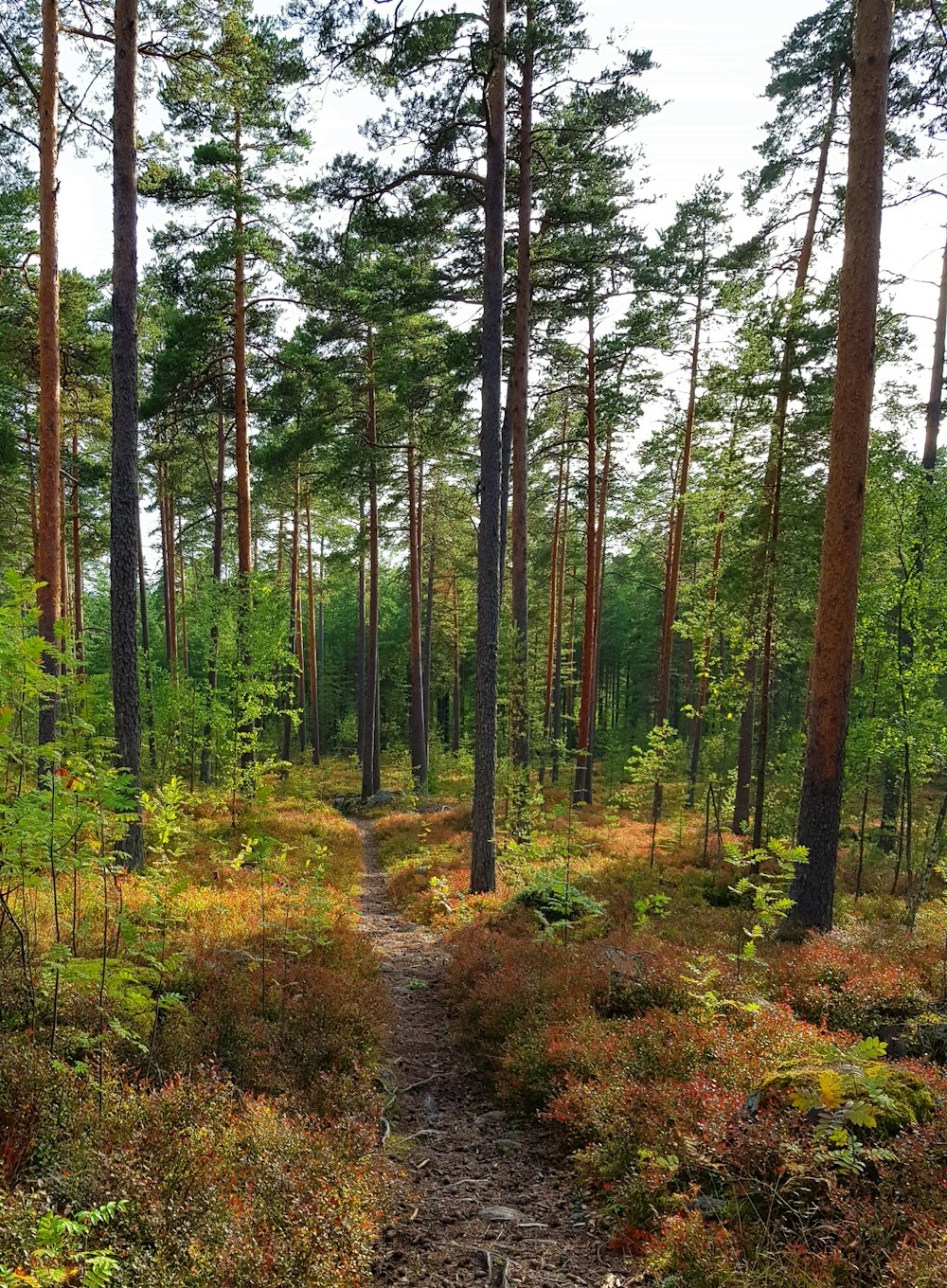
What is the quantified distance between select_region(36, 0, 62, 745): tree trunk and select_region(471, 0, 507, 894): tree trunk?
21.4 feet

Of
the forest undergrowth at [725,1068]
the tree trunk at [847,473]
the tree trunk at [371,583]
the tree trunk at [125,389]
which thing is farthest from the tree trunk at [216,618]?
the tree trunk at [847,473]

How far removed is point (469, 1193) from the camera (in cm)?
443

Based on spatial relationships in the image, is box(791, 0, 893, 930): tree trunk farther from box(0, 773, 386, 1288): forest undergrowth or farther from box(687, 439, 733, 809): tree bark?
box(0, 773, 386, 1288): forest undergrowth

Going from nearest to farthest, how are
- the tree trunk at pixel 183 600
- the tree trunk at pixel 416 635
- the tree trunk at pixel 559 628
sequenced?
the tree trunk at pixel 416 635, the tree trunk at pixel 183 600, the tree trunk at pixel 559 628

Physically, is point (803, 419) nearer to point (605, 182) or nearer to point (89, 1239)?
point (605, 182)

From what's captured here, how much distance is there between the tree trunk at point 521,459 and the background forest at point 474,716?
3.6 inches

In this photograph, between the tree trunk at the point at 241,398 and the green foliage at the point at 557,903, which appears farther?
the tree trunk at the point at 241,398

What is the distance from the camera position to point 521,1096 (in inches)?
212

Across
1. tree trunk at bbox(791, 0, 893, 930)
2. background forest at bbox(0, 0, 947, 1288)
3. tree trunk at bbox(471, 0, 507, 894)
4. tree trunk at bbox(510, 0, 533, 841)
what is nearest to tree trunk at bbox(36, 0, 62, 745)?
background forest at bbox(0, 0, 947, 1288)

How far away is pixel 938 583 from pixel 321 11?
484 inches

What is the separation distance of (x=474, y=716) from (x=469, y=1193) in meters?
9.52

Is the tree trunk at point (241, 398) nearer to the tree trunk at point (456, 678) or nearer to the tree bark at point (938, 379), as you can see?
the tree bark at point (938, 379)

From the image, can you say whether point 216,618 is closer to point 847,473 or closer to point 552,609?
point 847,473

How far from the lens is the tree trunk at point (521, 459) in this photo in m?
12.2
